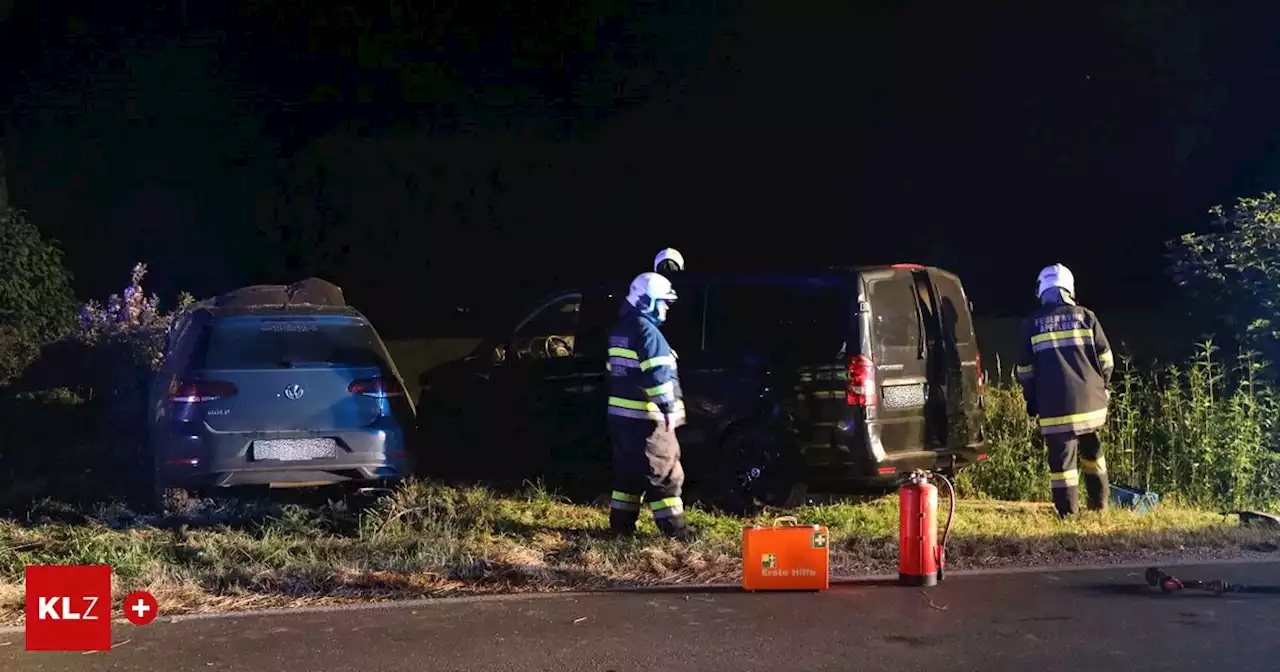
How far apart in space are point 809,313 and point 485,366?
2.98 m

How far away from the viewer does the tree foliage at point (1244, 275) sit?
420 inches

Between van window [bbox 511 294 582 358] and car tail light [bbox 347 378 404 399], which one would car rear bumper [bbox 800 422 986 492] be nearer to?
van window [bbox 511 294 582 358]

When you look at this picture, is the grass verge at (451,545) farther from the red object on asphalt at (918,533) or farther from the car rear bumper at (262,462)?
the red object on asphalt at (918,533)

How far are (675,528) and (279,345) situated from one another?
300 cm

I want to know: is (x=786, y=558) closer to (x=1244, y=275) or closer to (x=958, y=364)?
(x=958, y=364)

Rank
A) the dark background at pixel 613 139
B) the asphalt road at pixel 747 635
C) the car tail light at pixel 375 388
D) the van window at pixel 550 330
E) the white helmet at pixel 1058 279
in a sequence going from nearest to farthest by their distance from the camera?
the asphalt road at pixel 747 635
the car tail light at pixel 375 388
the white helmet at pixel 1058 279
the van window at pixel 550 330
the dark background at pixel 613 139

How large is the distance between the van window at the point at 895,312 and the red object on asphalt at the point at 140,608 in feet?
15.7

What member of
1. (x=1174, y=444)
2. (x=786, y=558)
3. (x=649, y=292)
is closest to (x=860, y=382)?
(x=649, y=292)

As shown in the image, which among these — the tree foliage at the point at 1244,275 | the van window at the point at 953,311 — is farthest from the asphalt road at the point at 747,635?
the tree foliage at the point at 1244,275

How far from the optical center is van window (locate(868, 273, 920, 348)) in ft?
28.0

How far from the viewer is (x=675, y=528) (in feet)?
26.0

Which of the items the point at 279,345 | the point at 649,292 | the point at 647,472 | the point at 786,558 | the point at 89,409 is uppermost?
the point at 649,292

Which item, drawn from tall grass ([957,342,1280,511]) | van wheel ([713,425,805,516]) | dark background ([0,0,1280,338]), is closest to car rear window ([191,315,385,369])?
van wheel ([713,425,805,516])

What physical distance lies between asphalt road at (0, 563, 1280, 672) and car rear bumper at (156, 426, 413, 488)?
74.7 inches
